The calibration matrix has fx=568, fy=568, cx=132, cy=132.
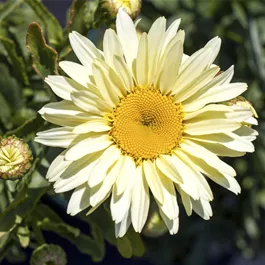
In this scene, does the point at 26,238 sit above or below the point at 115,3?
below

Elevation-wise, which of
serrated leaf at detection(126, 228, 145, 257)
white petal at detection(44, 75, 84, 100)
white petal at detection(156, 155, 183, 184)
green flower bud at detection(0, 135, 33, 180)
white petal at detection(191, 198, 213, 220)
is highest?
white petal at detection(44, 75, 84, 100)

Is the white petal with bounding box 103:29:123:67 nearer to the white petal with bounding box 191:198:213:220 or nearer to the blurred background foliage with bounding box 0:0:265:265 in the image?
the blurred background foliage with bounding box 0:0:265:265

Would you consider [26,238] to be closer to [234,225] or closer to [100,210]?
[100,210]

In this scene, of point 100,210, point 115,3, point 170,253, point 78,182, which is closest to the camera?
point 78,182

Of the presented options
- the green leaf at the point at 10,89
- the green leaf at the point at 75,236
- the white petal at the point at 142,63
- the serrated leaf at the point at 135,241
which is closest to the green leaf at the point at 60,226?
the green leaf at the point at 75,236

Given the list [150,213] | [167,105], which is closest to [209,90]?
[167,105]

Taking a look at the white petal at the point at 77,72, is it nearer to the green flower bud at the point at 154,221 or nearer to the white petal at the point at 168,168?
the white petal at the point at 168,168

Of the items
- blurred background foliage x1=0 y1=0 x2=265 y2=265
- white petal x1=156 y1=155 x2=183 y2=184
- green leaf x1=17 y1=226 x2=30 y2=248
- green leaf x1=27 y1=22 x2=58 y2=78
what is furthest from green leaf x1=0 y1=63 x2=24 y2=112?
white petal x1=156 y1=155 x2=183 y2=184

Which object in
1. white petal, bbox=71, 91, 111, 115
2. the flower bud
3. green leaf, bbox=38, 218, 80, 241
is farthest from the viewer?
green leaf, bbox=38, 218, 80, 241
